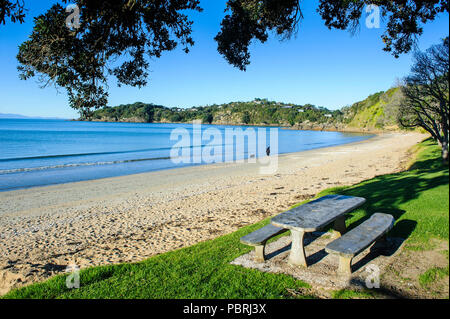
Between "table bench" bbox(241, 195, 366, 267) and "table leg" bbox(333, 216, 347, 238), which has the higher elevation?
"table bench" bbox(241, 195, 366, 267)

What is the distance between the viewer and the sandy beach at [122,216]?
624cm

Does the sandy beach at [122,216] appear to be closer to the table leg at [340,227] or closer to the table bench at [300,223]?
the table bench at [300,223]

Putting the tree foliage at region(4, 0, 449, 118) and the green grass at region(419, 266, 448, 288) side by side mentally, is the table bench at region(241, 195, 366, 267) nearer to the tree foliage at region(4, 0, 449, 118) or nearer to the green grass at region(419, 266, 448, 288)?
A: the green grass at region(419, 266, 448, 288)

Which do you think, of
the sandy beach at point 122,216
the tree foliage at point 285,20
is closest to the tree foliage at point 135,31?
the tree foliage at point 285,20

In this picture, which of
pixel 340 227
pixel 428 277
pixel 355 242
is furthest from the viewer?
pixel 340 227

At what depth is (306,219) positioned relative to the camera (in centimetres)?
423

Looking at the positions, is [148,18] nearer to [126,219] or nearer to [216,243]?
[216,243]

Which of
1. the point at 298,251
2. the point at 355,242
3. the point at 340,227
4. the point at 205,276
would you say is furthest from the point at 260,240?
the point at 340,227

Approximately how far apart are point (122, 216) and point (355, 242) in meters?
7.83

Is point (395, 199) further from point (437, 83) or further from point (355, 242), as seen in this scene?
point (355, 242)

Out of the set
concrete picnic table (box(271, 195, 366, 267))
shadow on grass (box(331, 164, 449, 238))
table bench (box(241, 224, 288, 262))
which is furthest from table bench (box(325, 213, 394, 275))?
table bench (box(241, 224, 288, 262))

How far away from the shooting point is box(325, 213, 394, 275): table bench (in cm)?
362

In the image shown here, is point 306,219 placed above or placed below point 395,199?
above
